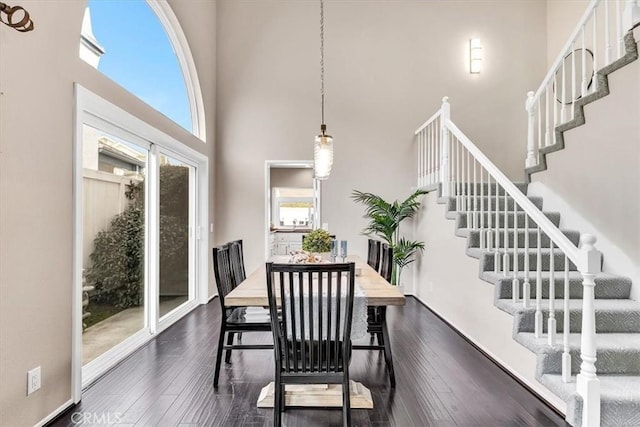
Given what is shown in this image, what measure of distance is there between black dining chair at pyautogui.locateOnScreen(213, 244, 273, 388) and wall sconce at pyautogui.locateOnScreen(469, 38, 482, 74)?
4.77 m

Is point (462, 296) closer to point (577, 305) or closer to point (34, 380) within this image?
point (577, 305)

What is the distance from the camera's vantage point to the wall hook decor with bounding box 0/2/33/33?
1647 millimetres

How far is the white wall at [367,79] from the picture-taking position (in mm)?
5535

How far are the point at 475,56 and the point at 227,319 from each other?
524 centimetres

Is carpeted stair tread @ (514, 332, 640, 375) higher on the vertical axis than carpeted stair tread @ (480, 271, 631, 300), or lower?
lower

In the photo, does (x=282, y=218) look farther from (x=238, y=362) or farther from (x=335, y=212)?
(x=238, y=362)

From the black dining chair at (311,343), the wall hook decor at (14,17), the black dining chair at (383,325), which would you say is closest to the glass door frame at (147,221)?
the wall hook decor at (14,17)

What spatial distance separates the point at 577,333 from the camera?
2.61m

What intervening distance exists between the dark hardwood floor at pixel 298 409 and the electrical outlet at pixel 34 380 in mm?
307

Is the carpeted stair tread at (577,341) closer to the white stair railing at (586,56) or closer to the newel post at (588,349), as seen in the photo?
the newel post at (588,349)

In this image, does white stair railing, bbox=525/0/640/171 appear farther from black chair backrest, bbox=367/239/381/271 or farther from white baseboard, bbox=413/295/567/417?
white baseboard, bbox=413/295/567/417

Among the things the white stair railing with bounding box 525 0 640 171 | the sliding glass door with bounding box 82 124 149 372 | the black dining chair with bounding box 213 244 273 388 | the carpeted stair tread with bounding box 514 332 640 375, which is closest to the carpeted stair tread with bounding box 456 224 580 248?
the white stair railing with bounding box 525 0 640 171

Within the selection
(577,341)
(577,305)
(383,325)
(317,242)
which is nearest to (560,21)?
(577,305)

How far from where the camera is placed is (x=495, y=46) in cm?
557
